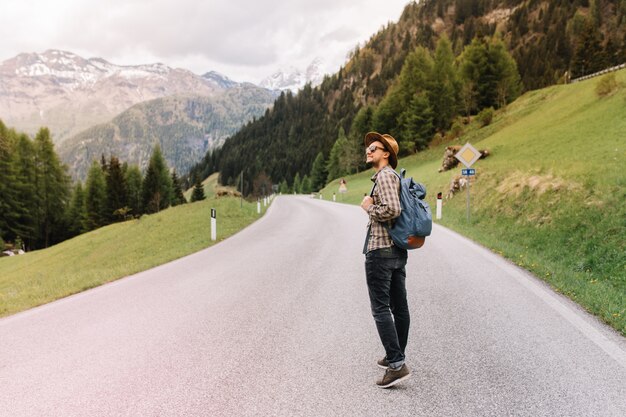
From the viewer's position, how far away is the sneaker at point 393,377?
3.40 metres

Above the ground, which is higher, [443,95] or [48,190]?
[443,95]

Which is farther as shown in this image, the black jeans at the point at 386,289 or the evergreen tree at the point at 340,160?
the evergreen tree at the point at 340,160

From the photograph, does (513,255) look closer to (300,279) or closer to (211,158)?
(300,279)

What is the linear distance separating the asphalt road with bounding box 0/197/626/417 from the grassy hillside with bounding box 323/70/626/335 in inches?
37.6

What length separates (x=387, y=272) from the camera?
3520 millimetres

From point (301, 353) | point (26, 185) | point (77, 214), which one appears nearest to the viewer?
point (301, 353)

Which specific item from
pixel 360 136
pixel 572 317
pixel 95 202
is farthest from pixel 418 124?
pixel 572 317

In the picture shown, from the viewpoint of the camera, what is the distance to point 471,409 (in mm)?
2998

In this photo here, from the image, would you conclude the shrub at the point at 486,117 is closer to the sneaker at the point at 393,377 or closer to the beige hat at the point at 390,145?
the beige hat at the point at 390,145

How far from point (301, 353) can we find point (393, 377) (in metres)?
1.10

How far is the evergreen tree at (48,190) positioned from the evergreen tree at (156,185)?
11769 millimetres

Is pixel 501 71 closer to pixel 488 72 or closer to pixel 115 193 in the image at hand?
pixel 488 72

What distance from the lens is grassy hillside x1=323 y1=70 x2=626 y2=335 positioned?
740 cm

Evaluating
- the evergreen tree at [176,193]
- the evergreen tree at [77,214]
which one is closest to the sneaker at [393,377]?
the evergreen tree at [77,214]
